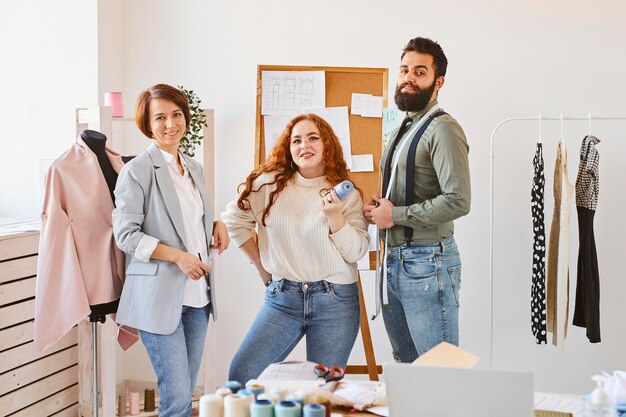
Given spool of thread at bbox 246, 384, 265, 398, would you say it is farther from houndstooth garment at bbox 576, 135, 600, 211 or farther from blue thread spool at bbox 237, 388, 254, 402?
houndstooth garment at bbox 576, 135, 600, 211

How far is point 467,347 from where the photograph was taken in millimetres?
3934

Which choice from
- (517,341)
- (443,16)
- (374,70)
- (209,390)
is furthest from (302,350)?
(443,16)

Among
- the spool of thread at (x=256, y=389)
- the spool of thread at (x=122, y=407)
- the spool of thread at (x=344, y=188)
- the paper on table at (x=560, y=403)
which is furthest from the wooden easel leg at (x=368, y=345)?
the spool of thread at (x=256, y=389)

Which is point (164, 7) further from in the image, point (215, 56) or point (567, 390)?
point (567, 390)

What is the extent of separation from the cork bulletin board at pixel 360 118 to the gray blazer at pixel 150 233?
948mm

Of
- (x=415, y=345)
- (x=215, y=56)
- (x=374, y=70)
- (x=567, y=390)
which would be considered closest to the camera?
(x=415, y=345)

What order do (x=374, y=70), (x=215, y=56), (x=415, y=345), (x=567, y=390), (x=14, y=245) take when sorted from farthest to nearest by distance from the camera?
1. (x=215, y=56)
2. (x=567, y=390)
3. (x=374, y=70)
4. (x=14, y=245)
5. (x=415, y=345)

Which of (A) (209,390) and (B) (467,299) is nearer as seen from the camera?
(A) (209,390)

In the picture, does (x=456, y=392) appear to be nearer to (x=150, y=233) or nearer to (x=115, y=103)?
(x=150, y=233)

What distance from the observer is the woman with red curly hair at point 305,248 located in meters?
2.60

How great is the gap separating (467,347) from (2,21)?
9.70ft

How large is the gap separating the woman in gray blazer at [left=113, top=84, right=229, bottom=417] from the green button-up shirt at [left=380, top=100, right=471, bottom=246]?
2.27 ft

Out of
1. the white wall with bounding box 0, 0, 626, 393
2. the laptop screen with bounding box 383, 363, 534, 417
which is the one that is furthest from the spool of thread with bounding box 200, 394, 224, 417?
the white wall with bounding box 0, 0, 626, 393

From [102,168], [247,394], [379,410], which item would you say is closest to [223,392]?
[247,394]
